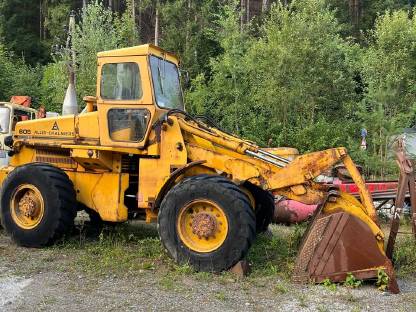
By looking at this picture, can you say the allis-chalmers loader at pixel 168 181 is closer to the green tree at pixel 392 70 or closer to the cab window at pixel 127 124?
the cab window at pixel 127 124

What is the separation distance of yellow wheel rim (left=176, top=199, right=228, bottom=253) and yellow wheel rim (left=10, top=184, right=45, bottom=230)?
2321 millimetres

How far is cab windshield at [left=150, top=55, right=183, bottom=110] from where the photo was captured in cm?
805

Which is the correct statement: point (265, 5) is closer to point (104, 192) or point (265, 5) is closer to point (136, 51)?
point (136, 51)

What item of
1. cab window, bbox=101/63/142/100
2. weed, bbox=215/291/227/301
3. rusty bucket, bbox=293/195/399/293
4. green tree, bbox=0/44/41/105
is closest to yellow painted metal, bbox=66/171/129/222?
cab window, bbox=101/63/142/100

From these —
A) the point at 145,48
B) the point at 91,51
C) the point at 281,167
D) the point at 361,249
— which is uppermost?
the point at 91,51

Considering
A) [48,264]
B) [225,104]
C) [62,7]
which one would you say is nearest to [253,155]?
[48,264]

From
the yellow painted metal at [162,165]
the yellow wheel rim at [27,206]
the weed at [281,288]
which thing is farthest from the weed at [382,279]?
the yellow wheel rim at [27,206]

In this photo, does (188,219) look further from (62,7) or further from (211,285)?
(62,7)

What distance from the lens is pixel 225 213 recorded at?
6801mm

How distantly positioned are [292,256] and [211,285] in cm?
180

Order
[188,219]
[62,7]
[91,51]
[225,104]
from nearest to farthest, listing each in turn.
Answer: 1. [188,219]
2. [225,104]
3. [91,51]
4. [62,7]

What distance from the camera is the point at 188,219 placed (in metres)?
7.09

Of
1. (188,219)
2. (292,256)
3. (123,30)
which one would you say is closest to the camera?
(188,219)

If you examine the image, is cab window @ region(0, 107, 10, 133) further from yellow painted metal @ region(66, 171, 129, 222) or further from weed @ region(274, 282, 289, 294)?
weed @ region(274, 282, 289, 294)
